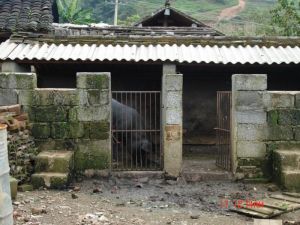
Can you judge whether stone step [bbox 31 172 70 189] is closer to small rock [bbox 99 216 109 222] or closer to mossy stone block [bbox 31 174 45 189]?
mossy stone block [bbox 31 174 45 189]

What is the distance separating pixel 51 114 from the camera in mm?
9172

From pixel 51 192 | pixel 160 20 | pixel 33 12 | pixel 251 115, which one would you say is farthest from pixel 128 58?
pixel 160 20

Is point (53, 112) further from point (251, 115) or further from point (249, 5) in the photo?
point (249, 5)

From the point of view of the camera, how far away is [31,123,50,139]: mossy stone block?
9164 mm

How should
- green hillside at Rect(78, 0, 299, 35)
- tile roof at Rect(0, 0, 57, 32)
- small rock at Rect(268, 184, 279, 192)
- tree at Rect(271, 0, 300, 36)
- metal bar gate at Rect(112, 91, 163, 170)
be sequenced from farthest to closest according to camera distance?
green hillside at Rect(78, 0, 299, 35), tree at Rect(271, 0, 300, 36), tile roof at Rect(0, 0, 57, 32), metal bar gate at Rect(112, 91, 163, 170), small rock at Rect(268, 184, 279, 192)

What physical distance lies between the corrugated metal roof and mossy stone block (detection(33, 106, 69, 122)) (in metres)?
1.67

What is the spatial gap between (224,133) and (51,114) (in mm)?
3716

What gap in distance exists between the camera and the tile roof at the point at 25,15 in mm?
Answer: 13148

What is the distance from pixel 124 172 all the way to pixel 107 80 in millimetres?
1911

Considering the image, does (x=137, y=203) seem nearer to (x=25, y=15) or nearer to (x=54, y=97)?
(x=54, y=97)

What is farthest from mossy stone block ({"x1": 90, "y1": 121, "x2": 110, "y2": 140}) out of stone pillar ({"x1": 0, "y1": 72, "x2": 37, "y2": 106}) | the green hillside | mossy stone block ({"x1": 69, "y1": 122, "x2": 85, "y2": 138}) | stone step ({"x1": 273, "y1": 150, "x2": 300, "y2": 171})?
the green hillside

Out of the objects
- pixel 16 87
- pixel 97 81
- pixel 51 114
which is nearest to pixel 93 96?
pixel 97 81
